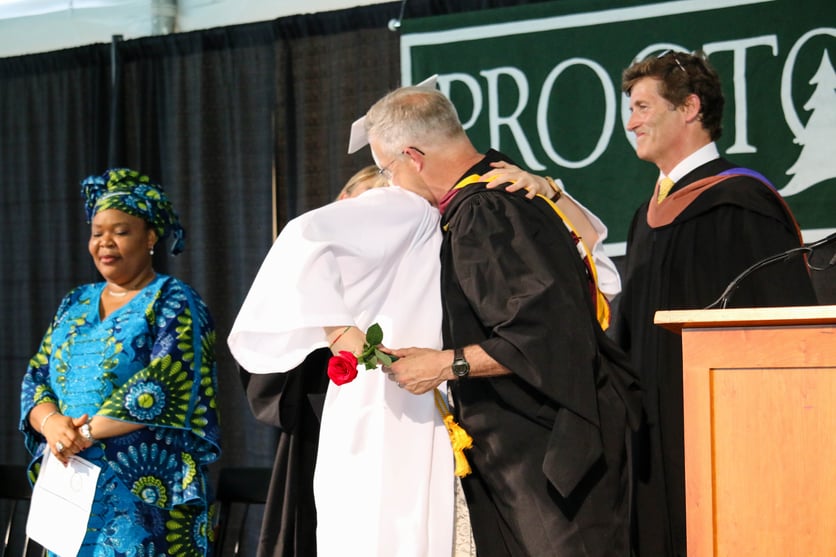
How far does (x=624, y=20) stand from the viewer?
3797mm

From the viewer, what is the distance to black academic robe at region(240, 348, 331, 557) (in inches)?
101

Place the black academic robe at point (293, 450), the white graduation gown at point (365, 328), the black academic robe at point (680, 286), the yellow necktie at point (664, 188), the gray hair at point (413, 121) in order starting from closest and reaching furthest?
the white graduation gown at point (365, 328) → the gray hair at point (413, 121) → the black academic robe at point (293, 450) → the black academic robe at point (680, 286) → the yellow necktie at point (664, 188)

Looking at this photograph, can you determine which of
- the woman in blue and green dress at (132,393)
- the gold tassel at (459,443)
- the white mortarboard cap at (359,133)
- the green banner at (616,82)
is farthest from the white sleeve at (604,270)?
the woman in blue and green dress at (132,393)

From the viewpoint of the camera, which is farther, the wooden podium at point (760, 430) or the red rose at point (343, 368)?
the red rose at point (343, 368)

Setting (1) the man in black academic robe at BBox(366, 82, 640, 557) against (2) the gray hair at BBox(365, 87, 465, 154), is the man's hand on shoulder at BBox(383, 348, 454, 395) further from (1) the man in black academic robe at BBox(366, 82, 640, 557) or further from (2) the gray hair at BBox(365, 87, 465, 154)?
(2) the gray hair at BBox(365, 87, 465, 154)

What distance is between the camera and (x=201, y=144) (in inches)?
180

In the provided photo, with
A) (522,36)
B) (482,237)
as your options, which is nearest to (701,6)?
(522,36)

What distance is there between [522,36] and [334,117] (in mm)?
869

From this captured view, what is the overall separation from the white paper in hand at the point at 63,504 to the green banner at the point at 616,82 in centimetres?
185

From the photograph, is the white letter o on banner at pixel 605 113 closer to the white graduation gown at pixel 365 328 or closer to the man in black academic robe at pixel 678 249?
the man in black academic robe at pixel 678 249

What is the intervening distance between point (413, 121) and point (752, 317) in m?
1.01

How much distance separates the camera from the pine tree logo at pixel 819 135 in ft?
11.7

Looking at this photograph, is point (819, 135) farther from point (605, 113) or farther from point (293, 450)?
point (293, 450)

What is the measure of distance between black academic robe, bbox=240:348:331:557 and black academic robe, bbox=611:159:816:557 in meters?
0.83
